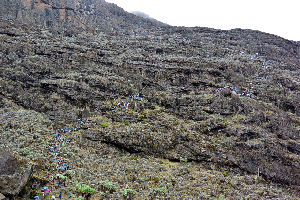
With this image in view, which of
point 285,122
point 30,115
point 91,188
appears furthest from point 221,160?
point 30,115

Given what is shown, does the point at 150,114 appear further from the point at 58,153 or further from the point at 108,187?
the point at 108,187

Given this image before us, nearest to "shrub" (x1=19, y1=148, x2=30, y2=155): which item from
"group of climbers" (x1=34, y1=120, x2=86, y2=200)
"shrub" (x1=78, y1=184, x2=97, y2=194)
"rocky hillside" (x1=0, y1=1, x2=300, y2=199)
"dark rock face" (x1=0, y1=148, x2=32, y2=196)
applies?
"rocky hillside" (x1=0, y1=1, x2=300, y2=199)

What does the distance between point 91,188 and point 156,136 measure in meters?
10.4

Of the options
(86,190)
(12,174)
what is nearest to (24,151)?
(12,174)

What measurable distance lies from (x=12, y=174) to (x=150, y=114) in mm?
17712

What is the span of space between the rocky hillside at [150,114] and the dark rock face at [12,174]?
43 cm

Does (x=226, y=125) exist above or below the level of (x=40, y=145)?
above

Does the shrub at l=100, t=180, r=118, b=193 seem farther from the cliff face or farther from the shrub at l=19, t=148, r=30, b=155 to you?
the cliff face

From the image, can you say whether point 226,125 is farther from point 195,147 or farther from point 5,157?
point 5,157

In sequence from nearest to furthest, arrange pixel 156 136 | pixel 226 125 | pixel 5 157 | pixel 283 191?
pixel 5 157 → pixel 283 191 → pixel 156 136 → pixel 226 125

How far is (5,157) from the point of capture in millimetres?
12188

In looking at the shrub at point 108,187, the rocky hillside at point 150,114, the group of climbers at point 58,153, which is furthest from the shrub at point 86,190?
the shrub at point 108,187

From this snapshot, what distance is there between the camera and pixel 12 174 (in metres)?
11.8

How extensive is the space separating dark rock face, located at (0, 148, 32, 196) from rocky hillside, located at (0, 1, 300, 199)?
43 cm
